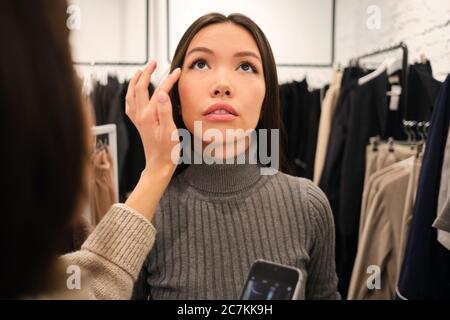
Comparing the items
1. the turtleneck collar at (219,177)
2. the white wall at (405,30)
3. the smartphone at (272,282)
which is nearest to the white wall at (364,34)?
the white wall at (405,30)

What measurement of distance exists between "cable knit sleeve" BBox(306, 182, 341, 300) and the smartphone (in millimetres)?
77

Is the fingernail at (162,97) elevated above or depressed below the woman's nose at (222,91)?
below

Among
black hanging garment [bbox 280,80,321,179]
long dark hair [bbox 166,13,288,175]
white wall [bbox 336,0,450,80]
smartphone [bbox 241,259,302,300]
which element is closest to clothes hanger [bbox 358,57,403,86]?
white wall [bbox 336,0,450,80]

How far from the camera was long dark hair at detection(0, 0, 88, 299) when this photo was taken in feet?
0.69

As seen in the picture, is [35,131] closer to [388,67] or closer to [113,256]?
[113,256]

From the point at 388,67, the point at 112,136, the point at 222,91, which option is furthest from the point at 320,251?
the point at 388,67

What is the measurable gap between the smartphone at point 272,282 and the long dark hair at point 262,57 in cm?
15

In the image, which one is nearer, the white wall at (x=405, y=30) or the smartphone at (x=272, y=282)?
the smartphone at (x=272, y=282)

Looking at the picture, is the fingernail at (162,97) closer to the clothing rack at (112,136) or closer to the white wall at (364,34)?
the white wall at (364,34)

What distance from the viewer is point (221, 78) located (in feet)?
1.57

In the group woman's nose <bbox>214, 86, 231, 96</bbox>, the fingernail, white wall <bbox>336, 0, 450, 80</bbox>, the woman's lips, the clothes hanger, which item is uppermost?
white wall <bbox>336, 0, 450, 80</bbox>

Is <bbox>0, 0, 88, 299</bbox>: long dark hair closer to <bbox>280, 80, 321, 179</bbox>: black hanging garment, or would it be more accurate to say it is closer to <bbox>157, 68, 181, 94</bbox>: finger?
<bbox>157, 68, 181, 94</bbox>: finger

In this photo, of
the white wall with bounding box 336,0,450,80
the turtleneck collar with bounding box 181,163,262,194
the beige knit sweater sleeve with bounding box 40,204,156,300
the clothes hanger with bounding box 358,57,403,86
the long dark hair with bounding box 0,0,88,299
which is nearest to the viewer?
the long dark hair with bounding box 0,0,88,299

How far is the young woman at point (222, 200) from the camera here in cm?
48
